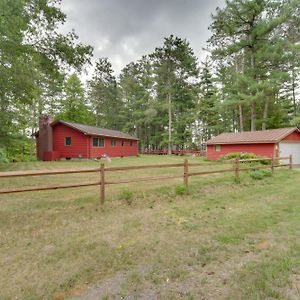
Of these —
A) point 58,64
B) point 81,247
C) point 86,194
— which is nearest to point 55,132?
point 58,64

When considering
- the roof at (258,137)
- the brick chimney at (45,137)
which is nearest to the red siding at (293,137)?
the roof at (258,137)

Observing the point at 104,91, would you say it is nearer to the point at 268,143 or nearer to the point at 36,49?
the point at 268,143

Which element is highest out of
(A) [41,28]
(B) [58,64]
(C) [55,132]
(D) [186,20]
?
(D) [186,20]

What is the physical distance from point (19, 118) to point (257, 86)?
67.3ft

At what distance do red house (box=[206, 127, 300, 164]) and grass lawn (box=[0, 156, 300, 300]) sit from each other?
12609 millimetres

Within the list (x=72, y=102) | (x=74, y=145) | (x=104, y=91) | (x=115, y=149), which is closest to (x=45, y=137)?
(x=74, y=145)

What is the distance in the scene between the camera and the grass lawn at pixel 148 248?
104 inches

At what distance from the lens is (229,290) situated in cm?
256

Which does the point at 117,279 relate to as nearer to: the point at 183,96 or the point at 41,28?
the point at 41,28

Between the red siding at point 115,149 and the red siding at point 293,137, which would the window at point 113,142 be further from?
the red siding at point 293,137

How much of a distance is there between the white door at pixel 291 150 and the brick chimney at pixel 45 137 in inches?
826

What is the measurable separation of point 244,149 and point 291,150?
3.68 metres

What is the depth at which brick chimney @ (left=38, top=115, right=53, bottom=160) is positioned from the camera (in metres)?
22.0

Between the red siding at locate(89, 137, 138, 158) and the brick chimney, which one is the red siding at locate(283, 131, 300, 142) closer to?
the red siding at locate(89, 137, 138, 158)
